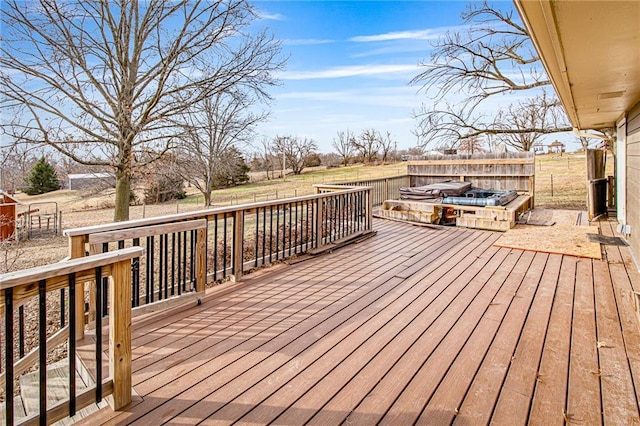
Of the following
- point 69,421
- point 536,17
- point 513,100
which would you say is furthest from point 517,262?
point 513,100

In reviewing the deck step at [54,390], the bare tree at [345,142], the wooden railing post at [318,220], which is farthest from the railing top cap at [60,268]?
the bare tree at [345,142]

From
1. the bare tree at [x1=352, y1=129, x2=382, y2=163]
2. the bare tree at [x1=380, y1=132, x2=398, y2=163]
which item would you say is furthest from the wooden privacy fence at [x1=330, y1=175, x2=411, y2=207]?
the bare tree at [x1=380, y1=132, x2=398, y2=163]

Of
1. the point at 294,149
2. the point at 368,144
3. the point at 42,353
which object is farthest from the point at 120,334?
the point at 368,144

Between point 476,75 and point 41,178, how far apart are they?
12.5 m

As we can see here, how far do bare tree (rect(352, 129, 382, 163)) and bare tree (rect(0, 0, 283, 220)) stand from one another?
3256 centimetres

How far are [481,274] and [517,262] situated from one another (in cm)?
82

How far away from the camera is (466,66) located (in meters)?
10.9

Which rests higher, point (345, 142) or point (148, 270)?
point (345, 142)

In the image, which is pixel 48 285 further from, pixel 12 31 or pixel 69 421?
pixel 12 31

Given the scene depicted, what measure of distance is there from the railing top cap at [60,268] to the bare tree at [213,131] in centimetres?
585

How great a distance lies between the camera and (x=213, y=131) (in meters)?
9.83

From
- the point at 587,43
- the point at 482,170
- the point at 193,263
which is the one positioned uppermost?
the point at 587,43

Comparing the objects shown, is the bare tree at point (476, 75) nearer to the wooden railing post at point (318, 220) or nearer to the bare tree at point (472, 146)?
the wooden railing post at point (318, 220)

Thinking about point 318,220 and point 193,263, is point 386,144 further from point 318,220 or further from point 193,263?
point 193,263
